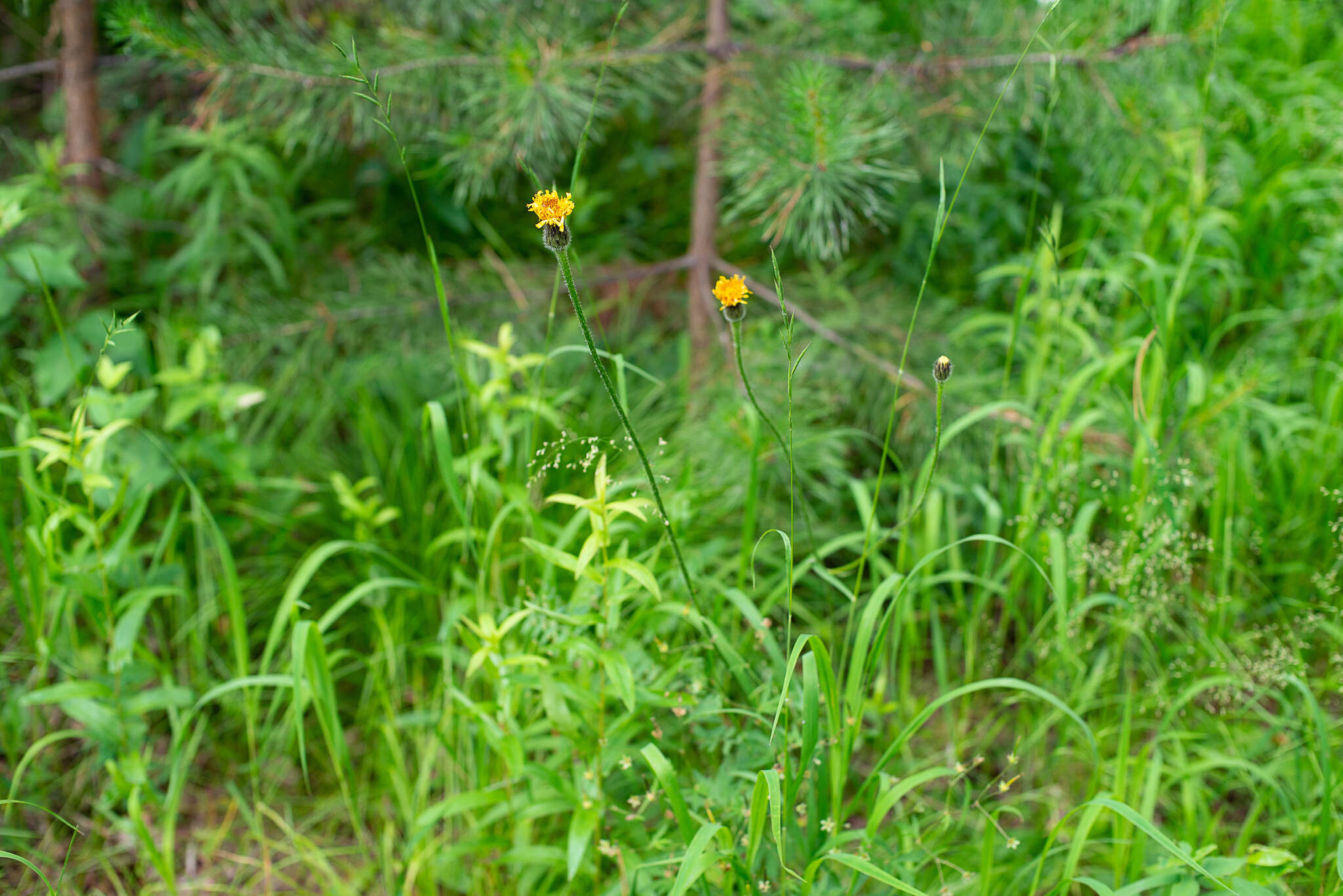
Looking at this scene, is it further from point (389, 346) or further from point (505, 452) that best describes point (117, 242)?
point (505, 452)

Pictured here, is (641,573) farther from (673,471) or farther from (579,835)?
(673,471)

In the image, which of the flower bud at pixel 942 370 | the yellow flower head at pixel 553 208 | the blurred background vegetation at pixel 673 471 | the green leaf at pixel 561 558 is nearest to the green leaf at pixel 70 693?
the blurred background vegetation at pixel 673 471

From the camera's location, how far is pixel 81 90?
6.73ft

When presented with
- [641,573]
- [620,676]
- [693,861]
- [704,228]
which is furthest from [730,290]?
[704,228]

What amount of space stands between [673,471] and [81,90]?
1.65 meters

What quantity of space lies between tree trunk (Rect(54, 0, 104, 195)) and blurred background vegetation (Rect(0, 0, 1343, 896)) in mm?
11

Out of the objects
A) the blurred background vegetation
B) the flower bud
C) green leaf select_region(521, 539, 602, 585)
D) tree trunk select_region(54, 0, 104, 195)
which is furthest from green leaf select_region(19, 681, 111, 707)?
tree trunk select_region(54, 0, 104, 195)

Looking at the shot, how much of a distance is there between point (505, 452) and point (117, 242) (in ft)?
4.67

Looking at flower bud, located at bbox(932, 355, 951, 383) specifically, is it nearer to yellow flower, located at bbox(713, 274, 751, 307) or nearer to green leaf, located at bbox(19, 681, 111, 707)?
yellow flower, located at bbox(713, 274, 751, 307)

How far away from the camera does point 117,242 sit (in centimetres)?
220

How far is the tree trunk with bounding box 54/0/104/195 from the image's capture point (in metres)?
1.99

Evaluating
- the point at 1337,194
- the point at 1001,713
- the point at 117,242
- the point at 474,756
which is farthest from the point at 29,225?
the point at 1337,194

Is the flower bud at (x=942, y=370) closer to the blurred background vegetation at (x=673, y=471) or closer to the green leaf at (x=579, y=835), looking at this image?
the blurred background vegetation at (x=673, y=471)

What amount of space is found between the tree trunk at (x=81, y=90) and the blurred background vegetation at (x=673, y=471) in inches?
0.4
